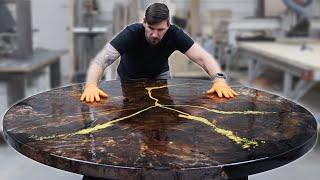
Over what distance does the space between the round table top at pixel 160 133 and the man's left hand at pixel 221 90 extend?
45 mm

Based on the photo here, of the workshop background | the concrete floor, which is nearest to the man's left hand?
the workshop background

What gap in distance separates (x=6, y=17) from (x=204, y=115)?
3733 millimetres

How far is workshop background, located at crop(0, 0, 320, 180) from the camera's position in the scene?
3.90 metres

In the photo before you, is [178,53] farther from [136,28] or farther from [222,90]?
[222,90]

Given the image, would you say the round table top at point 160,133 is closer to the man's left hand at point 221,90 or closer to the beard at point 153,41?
the man's left hand at point 221,90

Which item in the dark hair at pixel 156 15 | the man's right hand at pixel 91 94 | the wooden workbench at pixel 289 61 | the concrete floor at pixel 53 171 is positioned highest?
the dark hair at pixel 156 15

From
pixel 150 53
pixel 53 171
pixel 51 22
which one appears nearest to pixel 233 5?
pixel 51 22

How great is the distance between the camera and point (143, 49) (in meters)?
2.38

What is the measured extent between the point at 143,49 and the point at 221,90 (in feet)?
1.70

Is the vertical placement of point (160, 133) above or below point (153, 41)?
below

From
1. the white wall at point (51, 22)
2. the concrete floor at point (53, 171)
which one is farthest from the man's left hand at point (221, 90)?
the white wall at point (51, 22)

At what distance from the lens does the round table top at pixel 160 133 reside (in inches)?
50.9

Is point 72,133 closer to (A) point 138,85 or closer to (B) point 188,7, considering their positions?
(A) point 138,85

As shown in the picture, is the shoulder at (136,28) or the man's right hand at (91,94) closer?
the man's right hand at (91,94)
